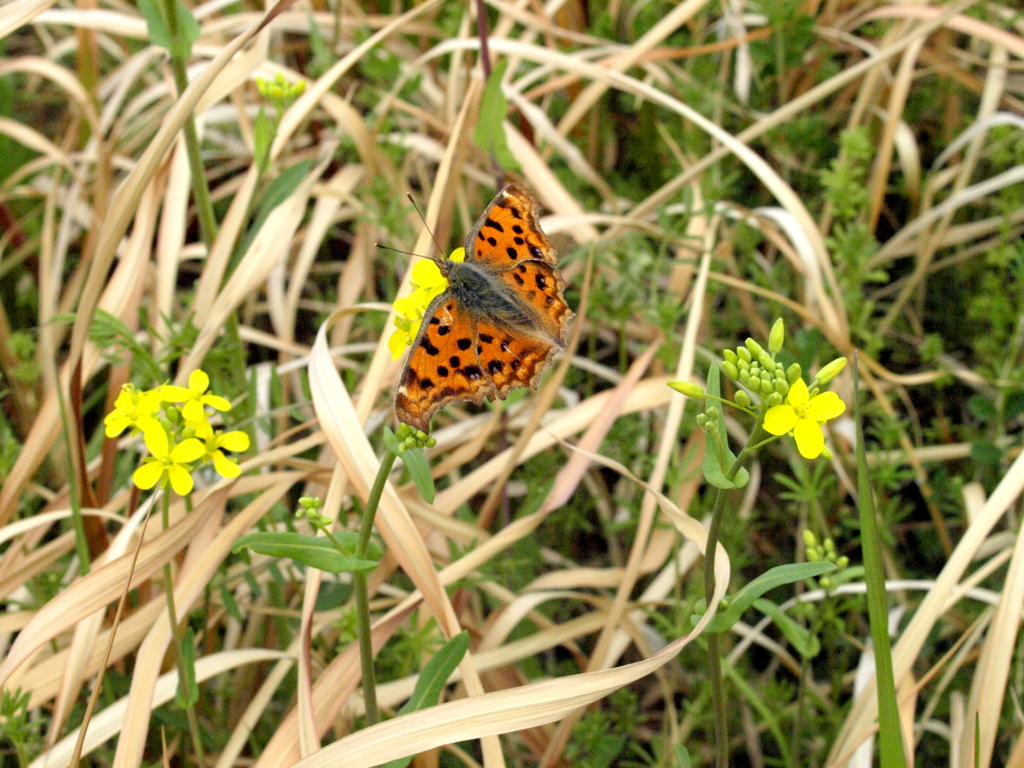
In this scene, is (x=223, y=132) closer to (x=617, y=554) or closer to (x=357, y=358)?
(x=357, y=358)

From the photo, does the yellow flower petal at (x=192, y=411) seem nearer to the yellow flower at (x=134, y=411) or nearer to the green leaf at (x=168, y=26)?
the yellow flower at (x=134, y=411)

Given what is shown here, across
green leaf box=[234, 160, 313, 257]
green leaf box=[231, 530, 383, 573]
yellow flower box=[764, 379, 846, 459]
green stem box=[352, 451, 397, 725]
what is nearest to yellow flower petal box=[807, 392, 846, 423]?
yellow flower box=[764, 379, 846, 459]

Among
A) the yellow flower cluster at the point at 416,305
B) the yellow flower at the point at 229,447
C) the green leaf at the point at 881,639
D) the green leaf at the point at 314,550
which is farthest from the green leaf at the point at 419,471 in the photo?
the green leaf at the point at 881,639

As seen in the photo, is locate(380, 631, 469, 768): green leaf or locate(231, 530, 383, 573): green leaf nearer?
locate(231, 530, 383, 573): green leaf

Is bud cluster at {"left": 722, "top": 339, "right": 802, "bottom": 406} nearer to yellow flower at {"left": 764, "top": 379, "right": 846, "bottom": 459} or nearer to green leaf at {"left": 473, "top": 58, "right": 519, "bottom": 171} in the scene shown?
yellow flower at {"left": 764, "top": 379, "right": 846, "bottom": 459}

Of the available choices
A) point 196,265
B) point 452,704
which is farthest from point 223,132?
point 452,704

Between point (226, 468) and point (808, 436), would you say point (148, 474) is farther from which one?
point (808, 436)

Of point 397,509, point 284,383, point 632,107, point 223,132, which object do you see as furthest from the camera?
point 223,132
